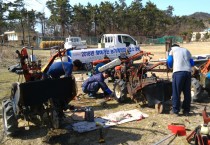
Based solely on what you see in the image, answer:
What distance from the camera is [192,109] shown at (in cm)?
786

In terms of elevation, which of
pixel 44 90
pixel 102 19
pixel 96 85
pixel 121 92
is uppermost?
pixel 102 19

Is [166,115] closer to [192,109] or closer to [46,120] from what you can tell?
[192,109]

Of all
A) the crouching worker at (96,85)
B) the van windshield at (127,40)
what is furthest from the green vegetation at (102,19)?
the crouching worker at (96,85)

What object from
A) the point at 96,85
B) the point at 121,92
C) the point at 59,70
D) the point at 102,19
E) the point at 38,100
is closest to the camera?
the point at 38,100

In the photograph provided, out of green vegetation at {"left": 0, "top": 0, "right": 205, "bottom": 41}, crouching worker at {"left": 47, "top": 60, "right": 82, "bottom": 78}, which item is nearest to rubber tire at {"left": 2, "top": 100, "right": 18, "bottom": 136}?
crouching worker at {"left": 47, "top": 60, "right": 82, "bottom": 78}

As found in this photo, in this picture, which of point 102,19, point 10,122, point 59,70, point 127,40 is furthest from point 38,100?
point 102,19

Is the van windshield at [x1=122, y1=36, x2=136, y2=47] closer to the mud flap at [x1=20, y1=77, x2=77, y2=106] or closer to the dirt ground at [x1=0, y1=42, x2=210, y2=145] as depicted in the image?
the dirt ground at [x1=0, y1=42, x2=210, y2=145]

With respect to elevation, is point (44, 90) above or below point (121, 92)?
above

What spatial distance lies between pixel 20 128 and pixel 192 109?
4.25 metres

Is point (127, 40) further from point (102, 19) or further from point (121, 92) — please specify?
point (102, 19)

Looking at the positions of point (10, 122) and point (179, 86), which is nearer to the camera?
point (10, 122)

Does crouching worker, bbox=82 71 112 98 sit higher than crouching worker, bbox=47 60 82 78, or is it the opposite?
crouching worker, bbox=47 60 82 78

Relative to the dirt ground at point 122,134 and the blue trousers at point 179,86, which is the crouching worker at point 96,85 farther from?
the blue trousers at point 179,86

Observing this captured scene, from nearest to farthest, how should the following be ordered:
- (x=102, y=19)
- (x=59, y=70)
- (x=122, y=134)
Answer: (x=122, y=134), (x=59, y=70), (x=102, y=19)
